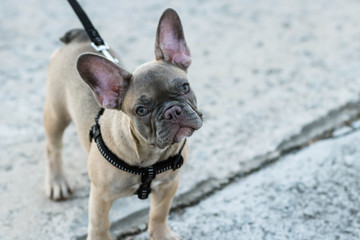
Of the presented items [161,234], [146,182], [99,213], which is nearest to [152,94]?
[146,182]

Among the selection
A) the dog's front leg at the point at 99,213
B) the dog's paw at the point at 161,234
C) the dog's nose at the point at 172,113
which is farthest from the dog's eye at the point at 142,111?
the dog's paw at the point at 161,234

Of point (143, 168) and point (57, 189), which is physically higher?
point (143, 168)

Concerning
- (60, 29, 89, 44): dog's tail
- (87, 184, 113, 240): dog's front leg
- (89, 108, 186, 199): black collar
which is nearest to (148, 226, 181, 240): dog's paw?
(87, 184, 113, 240): dog's front leg

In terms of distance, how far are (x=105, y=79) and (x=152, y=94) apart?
325 mm

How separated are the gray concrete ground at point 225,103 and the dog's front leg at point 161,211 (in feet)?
0.66

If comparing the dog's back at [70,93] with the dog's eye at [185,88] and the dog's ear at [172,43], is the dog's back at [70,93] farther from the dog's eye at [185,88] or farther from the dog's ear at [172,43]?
the dog's eye at [185,88]

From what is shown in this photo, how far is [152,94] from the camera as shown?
271 centimetres

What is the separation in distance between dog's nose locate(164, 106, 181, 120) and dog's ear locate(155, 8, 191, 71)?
51cm

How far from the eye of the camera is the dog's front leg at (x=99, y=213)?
120 inches

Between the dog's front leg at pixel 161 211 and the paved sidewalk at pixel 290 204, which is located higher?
the dog's front leg at pixel 161 211

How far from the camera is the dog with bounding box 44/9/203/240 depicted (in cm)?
269

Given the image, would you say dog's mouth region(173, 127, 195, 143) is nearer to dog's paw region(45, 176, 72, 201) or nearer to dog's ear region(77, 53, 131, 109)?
dog's ear region(77, 53, 131, 109)

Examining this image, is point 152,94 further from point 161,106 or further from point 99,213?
point 99,213

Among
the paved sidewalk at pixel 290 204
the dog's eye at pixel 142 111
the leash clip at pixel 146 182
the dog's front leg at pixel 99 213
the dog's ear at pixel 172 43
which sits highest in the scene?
the dog's ear at pixel 172 43
